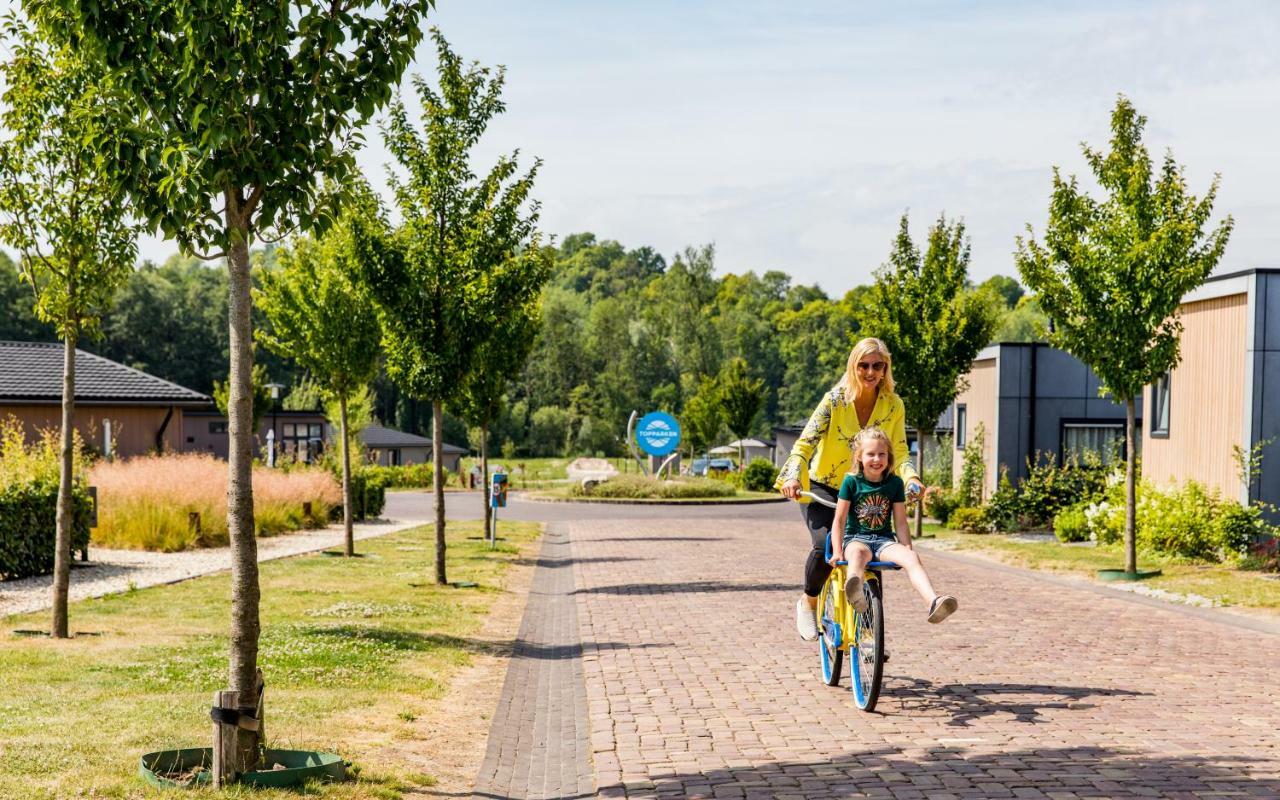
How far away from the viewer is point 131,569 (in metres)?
16.4

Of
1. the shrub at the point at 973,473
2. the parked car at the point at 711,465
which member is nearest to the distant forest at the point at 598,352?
the parked car at the point at 711,465

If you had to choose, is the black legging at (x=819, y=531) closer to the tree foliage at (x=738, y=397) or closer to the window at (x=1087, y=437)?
the window at (x=1087, y=437)

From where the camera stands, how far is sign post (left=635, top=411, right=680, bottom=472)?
146 ft

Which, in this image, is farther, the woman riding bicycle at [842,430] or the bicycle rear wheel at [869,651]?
the woman riding bicycle at [842,430]

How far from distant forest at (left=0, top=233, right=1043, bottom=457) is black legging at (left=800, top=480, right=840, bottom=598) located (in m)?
72.1

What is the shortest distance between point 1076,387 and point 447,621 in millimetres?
20381

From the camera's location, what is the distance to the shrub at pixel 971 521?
2602cm

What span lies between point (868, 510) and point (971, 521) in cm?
1998

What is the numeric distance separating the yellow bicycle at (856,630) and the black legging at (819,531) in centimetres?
6

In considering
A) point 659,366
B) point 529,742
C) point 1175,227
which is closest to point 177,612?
point 529,742

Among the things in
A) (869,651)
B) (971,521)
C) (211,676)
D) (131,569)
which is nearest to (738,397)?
(971,521)

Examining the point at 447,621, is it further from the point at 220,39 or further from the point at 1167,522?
the point at 1167,522

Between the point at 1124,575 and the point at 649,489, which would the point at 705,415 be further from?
the point at 1124,575

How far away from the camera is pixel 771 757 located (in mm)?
6223
